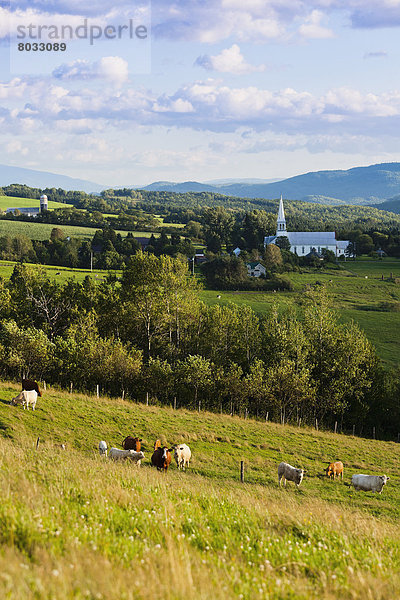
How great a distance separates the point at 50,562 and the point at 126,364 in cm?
4247

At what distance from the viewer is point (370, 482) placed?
25.0 meters

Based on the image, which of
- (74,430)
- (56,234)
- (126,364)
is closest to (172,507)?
(74,430)

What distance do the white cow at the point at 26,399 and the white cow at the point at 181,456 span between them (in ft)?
38.6

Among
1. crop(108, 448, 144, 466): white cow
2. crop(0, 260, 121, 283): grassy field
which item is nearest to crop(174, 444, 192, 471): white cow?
crop(108, 448, 144, 466): white cow

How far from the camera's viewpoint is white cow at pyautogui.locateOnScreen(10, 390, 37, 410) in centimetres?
3075

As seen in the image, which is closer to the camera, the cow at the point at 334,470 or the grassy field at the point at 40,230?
the cow at the point at 334,470

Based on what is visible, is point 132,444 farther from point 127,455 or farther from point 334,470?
point 334,470

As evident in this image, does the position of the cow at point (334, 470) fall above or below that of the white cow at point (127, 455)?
below

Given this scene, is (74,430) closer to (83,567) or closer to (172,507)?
(172,507)

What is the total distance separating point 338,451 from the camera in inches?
1353

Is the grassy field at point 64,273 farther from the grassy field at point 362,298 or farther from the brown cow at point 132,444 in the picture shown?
the brown cow at point 132,444

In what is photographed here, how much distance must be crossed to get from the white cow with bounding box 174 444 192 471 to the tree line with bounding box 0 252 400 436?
22594 mm

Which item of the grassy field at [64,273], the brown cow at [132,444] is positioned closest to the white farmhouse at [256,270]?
the grassy field at [64,273]

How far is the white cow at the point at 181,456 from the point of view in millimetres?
24539
